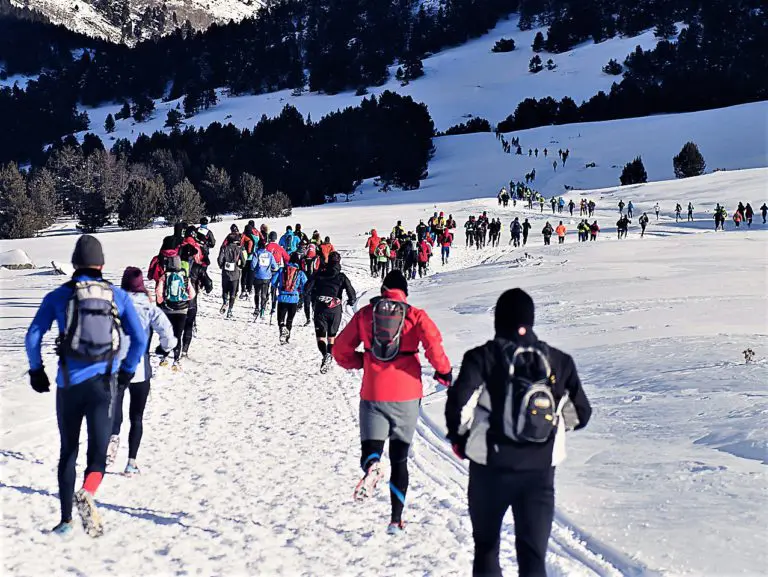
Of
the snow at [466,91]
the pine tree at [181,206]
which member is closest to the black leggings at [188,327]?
the pine tree at [181,206]

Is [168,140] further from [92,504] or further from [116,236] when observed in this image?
[92,504]

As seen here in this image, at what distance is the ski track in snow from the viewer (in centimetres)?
434

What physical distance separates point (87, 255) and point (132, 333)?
55 cm

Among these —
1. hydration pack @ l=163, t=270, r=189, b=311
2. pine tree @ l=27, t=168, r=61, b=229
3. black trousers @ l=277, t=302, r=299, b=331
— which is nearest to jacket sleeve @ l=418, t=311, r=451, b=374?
→ hydration pack @ l=163, t=270, r=189, b=311

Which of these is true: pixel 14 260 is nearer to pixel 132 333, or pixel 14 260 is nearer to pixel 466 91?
pixel 132 333

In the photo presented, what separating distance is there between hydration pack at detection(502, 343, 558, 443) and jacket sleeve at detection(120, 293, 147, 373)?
242 centimetres

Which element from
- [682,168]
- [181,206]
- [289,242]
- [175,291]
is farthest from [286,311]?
[682,168]

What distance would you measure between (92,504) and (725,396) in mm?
5592

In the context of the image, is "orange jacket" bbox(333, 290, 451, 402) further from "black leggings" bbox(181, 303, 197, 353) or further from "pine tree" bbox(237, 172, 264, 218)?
"pine tree" bbox(237, 172, 264, 218)

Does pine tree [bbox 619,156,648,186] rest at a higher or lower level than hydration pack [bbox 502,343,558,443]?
higher

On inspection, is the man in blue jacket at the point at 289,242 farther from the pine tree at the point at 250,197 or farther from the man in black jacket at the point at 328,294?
the pine tree at the point at 250,197

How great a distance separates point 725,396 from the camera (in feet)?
22.7

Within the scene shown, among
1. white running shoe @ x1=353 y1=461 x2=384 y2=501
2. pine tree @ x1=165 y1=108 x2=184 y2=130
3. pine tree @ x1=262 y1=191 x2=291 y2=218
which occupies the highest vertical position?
pine tree @ x1=165 y1=108 x2=184 y2=130

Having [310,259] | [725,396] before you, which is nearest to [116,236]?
[310,259]
